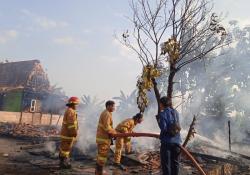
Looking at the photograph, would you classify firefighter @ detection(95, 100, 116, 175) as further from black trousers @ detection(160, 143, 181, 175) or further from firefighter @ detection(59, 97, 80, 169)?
black trousers @ detection(160, 143, 181, 175)

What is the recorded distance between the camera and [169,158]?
21.7 ft

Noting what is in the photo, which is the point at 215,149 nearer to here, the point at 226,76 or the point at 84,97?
the point at 226,76

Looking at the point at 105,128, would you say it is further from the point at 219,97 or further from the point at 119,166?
the point at 219,97

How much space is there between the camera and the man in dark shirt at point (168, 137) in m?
6.51

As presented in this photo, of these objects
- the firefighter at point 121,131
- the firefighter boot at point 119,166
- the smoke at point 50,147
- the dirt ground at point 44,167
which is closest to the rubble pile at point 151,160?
the dirt ground at point 44,167

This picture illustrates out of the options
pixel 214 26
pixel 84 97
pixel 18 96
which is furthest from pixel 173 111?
pixel 84 97

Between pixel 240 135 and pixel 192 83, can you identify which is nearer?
pixel 240 135

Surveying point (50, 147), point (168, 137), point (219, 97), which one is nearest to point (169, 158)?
point (168, 137)

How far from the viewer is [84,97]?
128 ft

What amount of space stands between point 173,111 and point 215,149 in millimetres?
11081

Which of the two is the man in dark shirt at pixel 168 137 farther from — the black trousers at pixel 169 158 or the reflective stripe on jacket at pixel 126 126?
the reflective stripe on jacket at pixel 126 126

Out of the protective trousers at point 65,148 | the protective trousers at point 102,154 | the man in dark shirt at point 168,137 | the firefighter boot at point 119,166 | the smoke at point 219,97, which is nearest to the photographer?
the man in dark shirt at point 168,137

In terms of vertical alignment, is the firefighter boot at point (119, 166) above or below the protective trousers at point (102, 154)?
below

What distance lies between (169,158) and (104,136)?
2.33m
